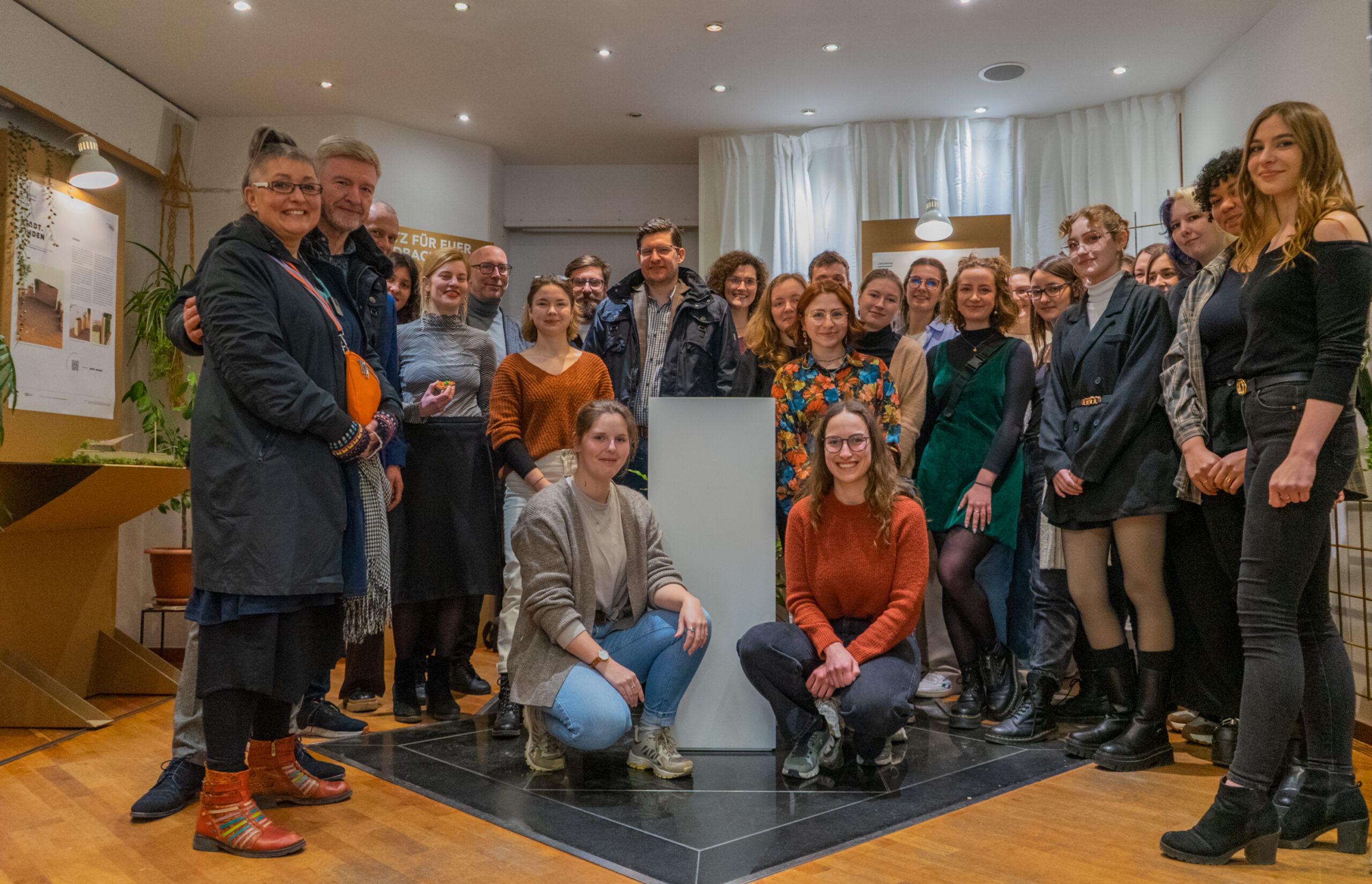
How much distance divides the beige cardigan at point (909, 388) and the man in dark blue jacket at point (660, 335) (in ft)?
1.88

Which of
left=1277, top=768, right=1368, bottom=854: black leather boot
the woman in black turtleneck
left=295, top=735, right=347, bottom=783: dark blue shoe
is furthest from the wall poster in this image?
left=1277, top=768, right=1368, bottom=854: black leather boot

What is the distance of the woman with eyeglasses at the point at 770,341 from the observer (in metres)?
3.41

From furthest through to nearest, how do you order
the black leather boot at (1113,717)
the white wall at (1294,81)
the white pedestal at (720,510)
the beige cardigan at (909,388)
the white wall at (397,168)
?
the white wall at (397,168), the white wall at (1294,81), the beige cardigan at (909,388), the white pedestal at (720,510), the black leather boot at (1113,717)

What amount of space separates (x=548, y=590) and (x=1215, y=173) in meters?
2.11

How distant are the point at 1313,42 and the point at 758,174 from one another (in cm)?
355

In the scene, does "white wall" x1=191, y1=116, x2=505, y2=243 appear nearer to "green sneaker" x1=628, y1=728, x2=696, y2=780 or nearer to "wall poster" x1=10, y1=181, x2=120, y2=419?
"wall poster" x1=10, y1=181, x2=120, y2=419

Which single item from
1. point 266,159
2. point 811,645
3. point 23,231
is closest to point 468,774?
point 811,645

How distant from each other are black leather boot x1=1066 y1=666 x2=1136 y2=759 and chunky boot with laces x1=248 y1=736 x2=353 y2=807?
209cm

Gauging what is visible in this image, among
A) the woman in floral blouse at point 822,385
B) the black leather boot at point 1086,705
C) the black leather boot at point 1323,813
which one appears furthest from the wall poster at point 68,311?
the black leather boot at point 1323,813

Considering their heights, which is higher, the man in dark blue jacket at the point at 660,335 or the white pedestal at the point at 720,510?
the man in dark blue jacket at the point at 660,335

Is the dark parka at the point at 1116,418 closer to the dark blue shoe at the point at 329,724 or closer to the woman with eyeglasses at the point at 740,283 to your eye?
the woman with eyeglasses at the point at 740,283

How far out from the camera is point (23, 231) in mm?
4734

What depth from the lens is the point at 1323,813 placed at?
2.04 meters

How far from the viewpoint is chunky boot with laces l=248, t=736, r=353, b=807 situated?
7.68 feet
